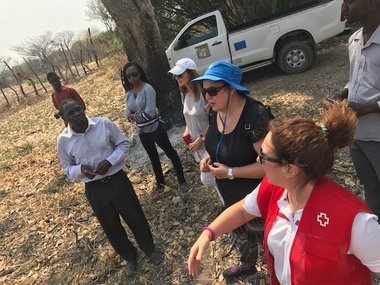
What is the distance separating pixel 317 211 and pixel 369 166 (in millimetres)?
1194

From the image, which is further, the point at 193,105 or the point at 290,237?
the point at 193,105

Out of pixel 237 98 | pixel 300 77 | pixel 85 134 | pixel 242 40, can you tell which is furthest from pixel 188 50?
pixel 237 98

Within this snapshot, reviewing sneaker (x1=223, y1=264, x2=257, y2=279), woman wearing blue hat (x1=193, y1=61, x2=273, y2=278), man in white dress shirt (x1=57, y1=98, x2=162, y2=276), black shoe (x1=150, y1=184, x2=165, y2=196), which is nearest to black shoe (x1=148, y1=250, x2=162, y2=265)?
man in white dress shirt (x1=57, y1=98, x2=162, y2=276)

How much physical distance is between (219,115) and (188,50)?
5.84 m

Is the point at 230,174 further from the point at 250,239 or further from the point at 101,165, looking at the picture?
the point at 101,165

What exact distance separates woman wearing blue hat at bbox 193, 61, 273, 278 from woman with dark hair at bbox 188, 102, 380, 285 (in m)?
0.51

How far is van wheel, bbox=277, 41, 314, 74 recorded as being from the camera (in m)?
7.08

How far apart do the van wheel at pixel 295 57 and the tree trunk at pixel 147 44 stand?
336cm

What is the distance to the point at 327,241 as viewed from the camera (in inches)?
45.0

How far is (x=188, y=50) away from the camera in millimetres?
7480

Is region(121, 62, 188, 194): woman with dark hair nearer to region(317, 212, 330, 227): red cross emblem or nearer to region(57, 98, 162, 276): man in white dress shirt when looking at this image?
region(57, 98, 162, 276): man in white dress shirt

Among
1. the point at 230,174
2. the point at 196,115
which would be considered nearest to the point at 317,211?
the point at 230,174

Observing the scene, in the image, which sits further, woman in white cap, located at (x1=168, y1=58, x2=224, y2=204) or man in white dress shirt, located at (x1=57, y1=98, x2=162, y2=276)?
woman in white cap, located at (x1=168, y1=58, x2=224, y2=204)

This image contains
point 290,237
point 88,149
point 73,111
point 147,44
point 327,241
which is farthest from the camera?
point 147,44
